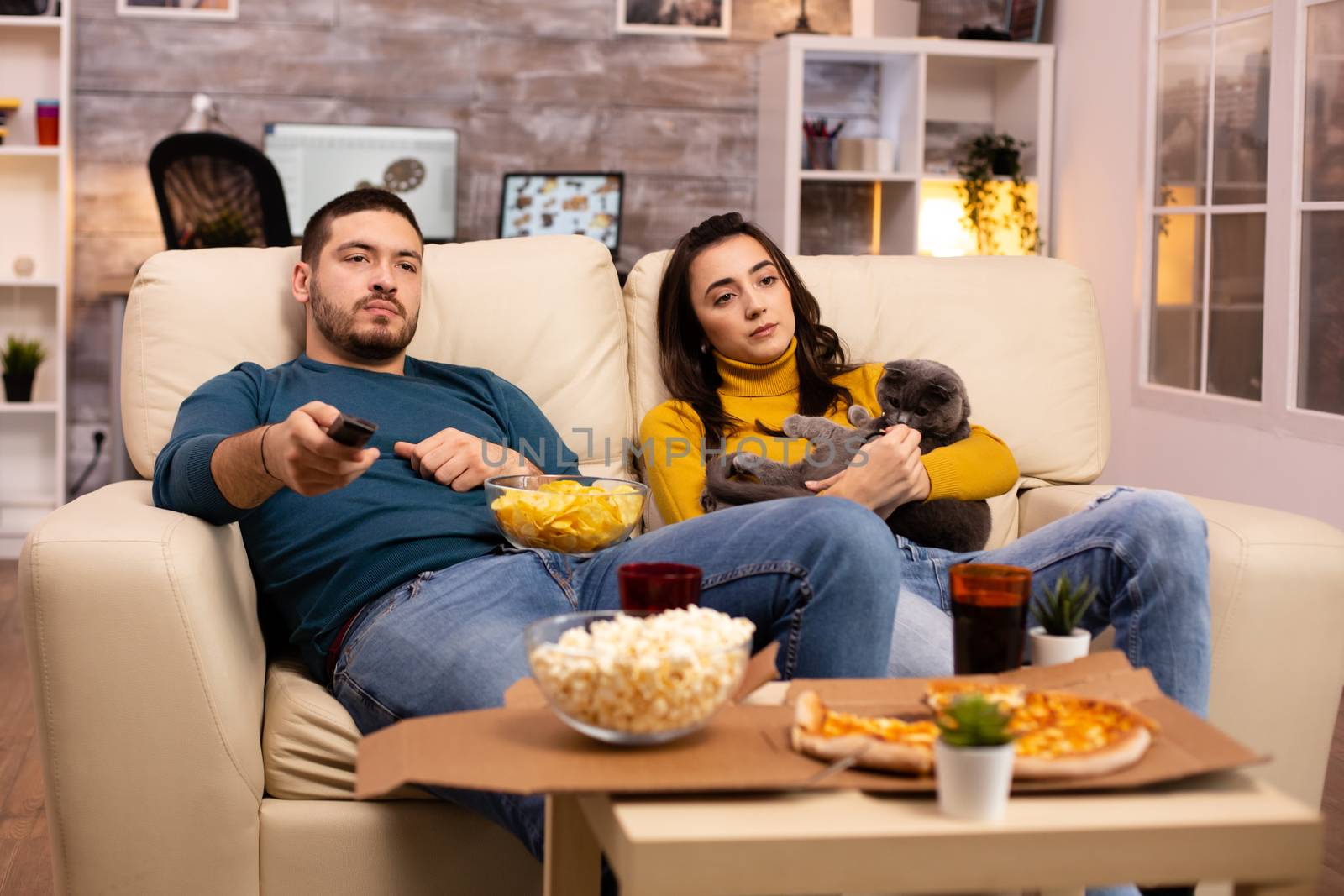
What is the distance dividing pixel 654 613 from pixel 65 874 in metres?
0.82

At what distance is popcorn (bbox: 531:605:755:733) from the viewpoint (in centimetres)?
Answer: 97

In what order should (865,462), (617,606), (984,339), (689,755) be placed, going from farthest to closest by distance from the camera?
(984,339) → (865,462) → (617,606) → (689,755)

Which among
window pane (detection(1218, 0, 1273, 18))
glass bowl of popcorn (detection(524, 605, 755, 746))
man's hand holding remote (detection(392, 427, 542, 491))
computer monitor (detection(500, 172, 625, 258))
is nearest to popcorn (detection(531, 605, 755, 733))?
glass bowl of popcorn (detection(524, 605, 755, 746))

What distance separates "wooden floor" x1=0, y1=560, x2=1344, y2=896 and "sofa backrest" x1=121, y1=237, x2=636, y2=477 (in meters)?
0.62

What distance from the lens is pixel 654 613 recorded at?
3.78 feet

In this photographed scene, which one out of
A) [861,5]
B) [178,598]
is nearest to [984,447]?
[178,598]

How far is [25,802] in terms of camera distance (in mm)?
2217

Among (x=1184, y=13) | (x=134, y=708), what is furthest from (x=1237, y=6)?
(x=134, y=708)

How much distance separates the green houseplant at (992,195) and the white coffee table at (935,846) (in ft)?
11.8

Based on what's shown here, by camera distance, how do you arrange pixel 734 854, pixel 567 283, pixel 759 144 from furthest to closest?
pixel 759 144, pixel 567 283, pixel 734 854

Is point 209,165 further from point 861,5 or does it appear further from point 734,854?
point 734,854

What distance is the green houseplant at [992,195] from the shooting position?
431cm

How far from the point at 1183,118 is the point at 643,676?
10.4 ft

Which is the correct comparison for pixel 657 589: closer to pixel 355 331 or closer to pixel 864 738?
pixel 864 738
